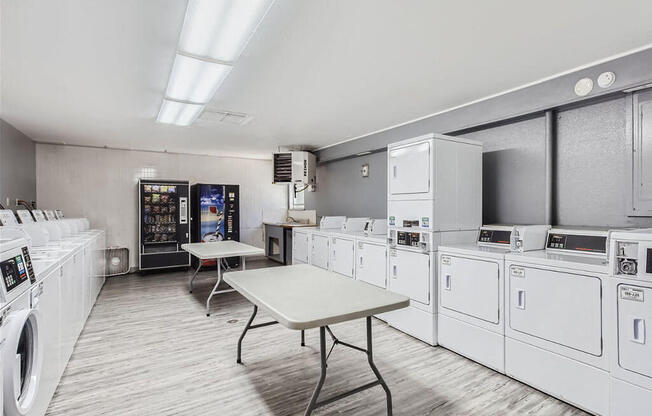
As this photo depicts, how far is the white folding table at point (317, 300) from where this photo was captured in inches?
66.6

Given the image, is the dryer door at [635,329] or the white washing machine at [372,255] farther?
the white washing machine at [372,255]

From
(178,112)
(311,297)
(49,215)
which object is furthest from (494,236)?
(49,215)

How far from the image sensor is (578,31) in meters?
2.21

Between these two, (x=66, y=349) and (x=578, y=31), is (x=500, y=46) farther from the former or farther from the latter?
(x=66, y=349)

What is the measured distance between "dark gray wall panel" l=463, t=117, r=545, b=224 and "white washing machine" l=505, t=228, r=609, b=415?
70 centimetres

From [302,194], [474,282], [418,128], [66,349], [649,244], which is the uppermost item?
[418,128]

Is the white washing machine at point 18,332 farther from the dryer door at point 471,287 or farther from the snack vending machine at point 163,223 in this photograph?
the snack vending machine at point 163,223

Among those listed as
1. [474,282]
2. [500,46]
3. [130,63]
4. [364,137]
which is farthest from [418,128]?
[130,63]

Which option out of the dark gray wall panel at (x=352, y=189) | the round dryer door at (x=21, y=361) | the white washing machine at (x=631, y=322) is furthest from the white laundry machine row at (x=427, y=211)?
the round dryer door at (x=21, y=361)

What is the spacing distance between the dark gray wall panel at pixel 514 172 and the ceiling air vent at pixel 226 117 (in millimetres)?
3014

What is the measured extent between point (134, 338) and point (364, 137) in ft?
14.1

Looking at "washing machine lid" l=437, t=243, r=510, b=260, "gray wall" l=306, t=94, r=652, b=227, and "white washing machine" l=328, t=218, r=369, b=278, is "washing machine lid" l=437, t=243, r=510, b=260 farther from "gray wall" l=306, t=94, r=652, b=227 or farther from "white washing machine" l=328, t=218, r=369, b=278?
"white washing machine" l=328, t=218, r=369, b=278

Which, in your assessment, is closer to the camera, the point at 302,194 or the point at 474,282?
the point at 474,282

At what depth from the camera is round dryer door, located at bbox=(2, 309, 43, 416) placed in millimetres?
1248
